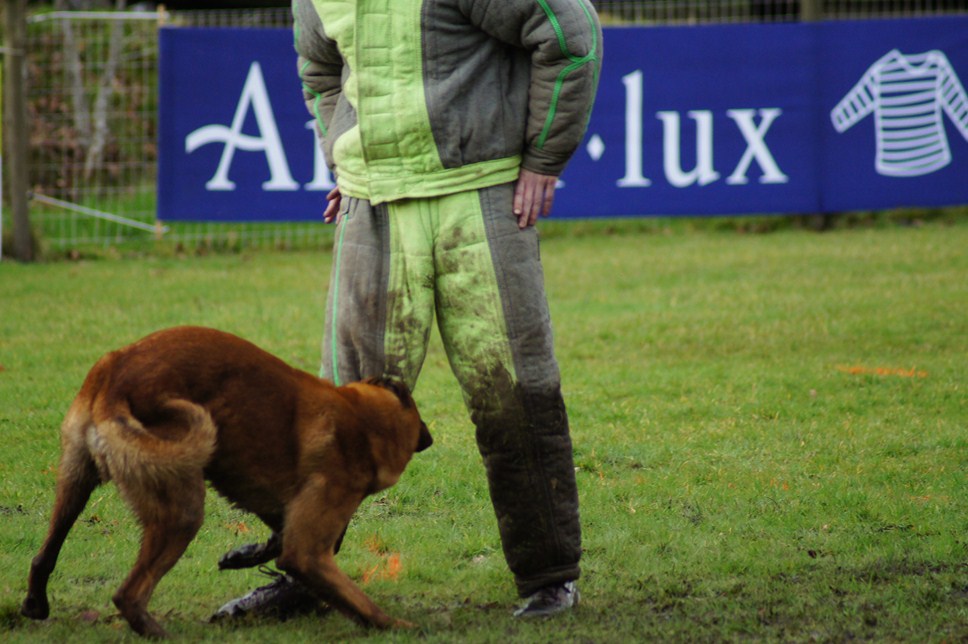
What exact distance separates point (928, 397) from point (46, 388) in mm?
4520

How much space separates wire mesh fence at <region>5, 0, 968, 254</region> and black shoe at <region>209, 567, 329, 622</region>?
27.0 feet

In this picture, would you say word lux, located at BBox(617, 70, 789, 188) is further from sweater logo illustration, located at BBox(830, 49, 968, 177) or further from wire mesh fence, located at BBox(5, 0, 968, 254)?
wire mesh fence, located at BBox(5, 0, 968, 254)

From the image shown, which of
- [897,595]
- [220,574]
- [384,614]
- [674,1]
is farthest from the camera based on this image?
[674,1]

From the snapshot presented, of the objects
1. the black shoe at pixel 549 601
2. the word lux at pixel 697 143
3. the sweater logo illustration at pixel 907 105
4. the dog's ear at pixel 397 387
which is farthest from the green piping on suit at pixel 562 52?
the sweater logo illustration at pixel 907 105

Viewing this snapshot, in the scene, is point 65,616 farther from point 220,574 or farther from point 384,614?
point 384,614

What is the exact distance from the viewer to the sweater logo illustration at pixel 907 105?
11.5 m

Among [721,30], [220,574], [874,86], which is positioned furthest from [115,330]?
[874,86]

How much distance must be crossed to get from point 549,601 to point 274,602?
31.8 inches

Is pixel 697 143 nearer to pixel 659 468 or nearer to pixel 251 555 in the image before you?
pixel 659 468

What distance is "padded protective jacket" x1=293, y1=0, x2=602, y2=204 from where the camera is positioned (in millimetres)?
3408

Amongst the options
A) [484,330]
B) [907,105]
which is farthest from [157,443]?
[907,105]

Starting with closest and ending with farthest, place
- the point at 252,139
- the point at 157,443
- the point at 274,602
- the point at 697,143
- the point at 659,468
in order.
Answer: the point at 157,443, the point at 274,602, the point at 659,468, the point at 252,139, the point at 697,143

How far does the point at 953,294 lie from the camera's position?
28.8 ft

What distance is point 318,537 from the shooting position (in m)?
3.25
